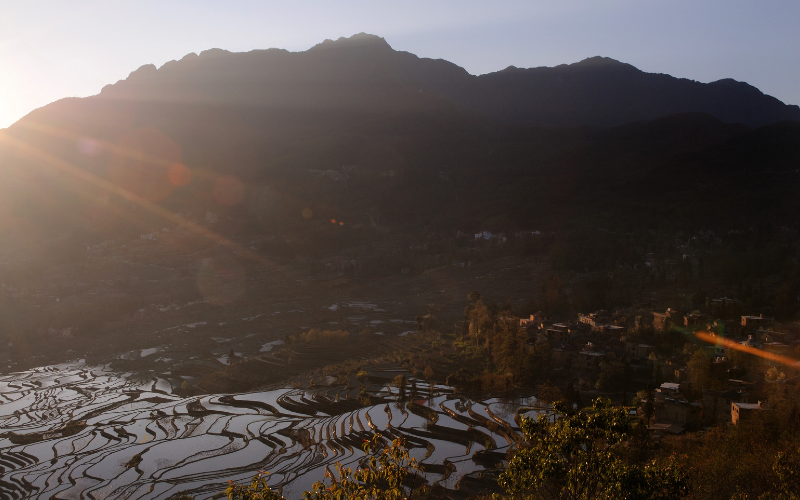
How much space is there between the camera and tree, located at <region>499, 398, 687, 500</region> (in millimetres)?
7059

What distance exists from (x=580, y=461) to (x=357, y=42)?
191 m

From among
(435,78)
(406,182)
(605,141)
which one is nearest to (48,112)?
(406,182)

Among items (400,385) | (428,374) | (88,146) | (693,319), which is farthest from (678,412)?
(88,146)

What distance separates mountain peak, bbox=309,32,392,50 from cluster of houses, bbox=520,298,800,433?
15937 centimetres

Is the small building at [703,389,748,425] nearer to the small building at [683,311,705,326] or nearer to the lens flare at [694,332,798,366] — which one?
the lens flare at [694,332,798,366]

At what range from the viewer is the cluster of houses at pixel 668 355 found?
2053 cm

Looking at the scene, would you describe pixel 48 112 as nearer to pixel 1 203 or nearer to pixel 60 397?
pixel 1 203

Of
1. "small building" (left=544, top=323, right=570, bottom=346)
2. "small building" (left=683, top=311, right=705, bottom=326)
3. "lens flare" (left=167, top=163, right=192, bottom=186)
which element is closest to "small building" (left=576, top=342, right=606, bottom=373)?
"small building" (left=544, top=323, right=570, bottom=346)

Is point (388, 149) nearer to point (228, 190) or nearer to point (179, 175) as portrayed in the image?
point (228, 190)

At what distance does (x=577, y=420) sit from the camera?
716 centimetres

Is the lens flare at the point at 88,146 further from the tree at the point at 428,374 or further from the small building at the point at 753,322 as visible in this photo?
the small building at the point at 753,322

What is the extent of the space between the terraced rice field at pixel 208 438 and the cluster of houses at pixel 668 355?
5.44 metres

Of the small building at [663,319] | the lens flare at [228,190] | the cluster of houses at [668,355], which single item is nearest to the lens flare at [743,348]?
the cluster of houses at [668,355]

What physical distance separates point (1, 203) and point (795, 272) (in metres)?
103
